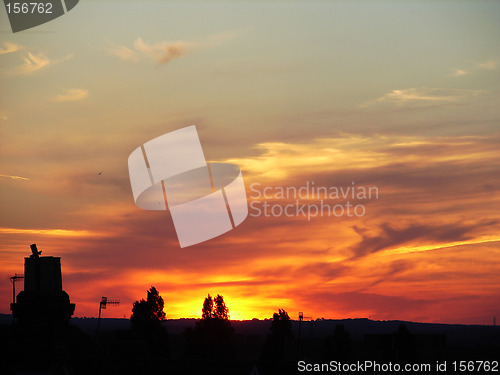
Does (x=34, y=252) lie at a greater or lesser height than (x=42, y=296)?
greater

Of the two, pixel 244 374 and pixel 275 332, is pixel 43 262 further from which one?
pixel 275 332

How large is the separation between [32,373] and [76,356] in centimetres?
601

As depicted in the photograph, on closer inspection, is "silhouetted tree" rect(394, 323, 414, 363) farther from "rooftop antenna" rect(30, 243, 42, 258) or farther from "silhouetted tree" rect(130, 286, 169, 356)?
"silhouetted tree" rect(130, 286, 169, 356)

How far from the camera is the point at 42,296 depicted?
57.8 meters

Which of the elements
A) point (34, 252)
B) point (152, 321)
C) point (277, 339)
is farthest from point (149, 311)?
point (34, 252)

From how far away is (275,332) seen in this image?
12619 cm

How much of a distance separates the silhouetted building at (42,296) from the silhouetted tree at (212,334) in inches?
2606

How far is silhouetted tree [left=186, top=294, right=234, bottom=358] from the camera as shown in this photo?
420 feet

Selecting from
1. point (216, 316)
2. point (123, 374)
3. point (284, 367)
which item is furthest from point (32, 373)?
point (216, 316)

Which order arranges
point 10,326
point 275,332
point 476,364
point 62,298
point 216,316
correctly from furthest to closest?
point 216,316 → point 275,332 → point 476,364 → point 62,298 → point 10,326

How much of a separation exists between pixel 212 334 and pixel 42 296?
88.4 meters

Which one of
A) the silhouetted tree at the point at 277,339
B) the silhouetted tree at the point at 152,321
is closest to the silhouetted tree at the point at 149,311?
the silhouetted tree at the point at 152,321

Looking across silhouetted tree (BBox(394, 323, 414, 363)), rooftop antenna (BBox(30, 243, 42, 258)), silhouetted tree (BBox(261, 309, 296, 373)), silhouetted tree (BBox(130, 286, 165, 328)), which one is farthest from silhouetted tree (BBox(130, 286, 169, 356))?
rooftop antenna (BBox(30, 243, 42, 258))

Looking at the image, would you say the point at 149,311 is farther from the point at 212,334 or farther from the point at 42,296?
the point at 42,296
